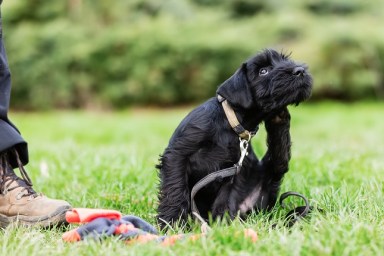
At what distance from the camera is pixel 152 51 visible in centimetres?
1252

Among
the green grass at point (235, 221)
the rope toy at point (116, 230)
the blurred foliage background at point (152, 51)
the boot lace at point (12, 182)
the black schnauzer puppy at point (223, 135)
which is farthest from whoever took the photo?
the blurred foliage background at point (152, 51)

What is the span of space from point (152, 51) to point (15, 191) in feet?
31.5

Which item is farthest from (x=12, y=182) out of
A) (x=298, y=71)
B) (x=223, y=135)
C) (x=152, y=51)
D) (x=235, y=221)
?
(x=152, y=51)

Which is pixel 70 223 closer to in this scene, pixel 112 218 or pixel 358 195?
pixel 112 218

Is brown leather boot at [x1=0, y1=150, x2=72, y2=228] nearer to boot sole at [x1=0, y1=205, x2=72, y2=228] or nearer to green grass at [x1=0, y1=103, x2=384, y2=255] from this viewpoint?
boot sole at [x1=0, y1=205, x2=72, y2=228]

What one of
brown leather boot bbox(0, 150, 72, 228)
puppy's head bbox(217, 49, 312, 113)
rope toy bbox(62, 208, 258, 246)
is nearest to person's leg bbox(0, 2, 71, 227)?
brown leather boot bbox(0, 150, 72, 228)

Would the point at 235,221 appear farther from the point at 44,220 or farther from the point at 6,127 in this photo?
the point at 6,127

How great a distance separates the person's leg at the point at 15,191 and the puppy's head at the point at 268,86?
3.60ft

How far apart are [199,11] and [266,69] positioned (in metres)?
11.7

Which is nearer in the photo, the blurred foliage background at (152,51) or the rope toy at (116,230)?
the rope toy at (116,230)

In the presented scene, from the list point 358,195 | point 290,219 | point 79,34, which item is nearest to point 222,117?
point 290,219

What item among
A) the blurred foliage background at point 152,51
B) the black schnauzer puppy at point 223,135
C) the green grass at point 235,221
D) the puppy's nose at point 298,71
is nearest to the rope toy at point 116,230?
the green grass at point 235,221

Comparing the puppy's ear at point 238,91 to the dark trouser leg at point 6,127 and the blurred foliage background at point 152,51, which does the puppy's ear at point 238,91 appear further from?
the blurred foliage background at point 152,51

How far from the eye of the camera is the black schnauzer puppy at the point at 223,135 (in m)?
2.94
